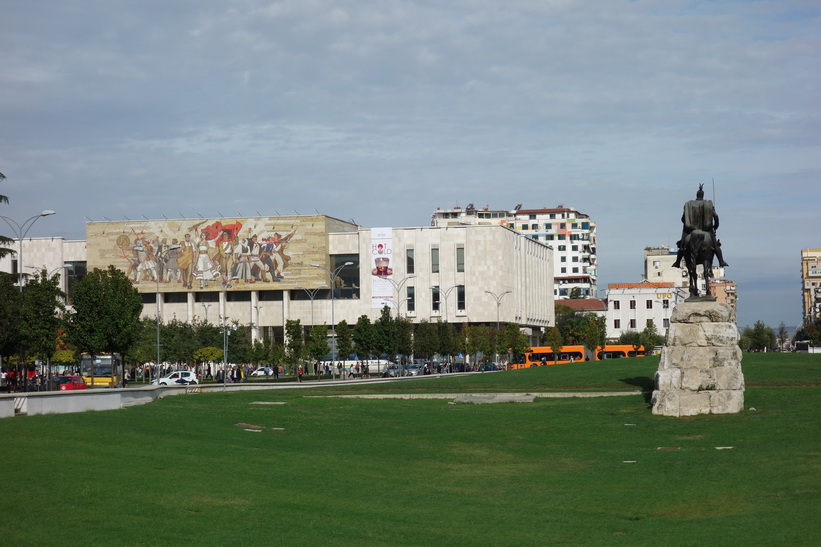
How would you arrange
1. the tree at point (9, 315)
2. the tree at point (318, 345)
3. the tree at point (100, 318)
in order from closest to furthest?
the tree at point (9, 315) < the tree at point (100, 318) < the tree at point (318, 345)

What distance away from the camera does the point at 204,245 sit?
133 metres

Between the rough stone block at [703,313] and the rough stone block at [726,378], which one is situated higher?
the rough stone block at [703,313]

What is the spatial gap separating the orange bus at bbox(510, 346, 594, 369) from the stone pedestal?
76667mm

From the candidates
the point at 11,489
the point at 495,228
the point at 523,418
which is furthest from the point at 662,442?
the point at 495,228

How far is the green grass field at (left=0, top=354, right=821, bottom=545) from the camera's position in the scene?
13805 mm

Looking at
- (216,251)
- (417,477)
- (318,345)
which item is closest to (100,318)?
(318,345)

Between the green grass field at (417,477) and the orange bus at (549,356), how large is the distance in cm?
7541

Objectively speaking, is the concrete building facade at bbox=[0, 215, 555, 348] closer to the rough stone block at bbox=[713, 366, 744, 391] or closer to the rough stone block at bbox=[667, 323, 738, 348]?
the rough stone block at bbox=[667, 323, 738, 348]

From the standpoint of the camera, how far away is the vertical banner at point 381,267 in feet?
429

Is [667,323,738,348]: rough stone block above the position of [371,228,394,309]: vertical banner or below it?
below

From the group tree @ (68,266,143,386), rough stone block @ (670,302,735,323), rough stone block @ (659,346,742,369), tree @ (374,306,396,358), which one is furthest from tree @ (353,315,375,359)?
rough stone block @ (659,346,742,369)

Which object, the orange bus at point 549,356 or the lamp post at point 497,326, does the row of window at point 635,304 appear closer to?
the lamp post at point 497,326

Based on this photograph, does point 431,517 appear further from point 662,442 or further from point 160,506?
point 662,442

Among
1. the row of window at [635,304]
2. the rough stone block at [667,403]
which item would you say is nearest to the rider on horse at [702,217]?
the rough stone block at [667,403]
